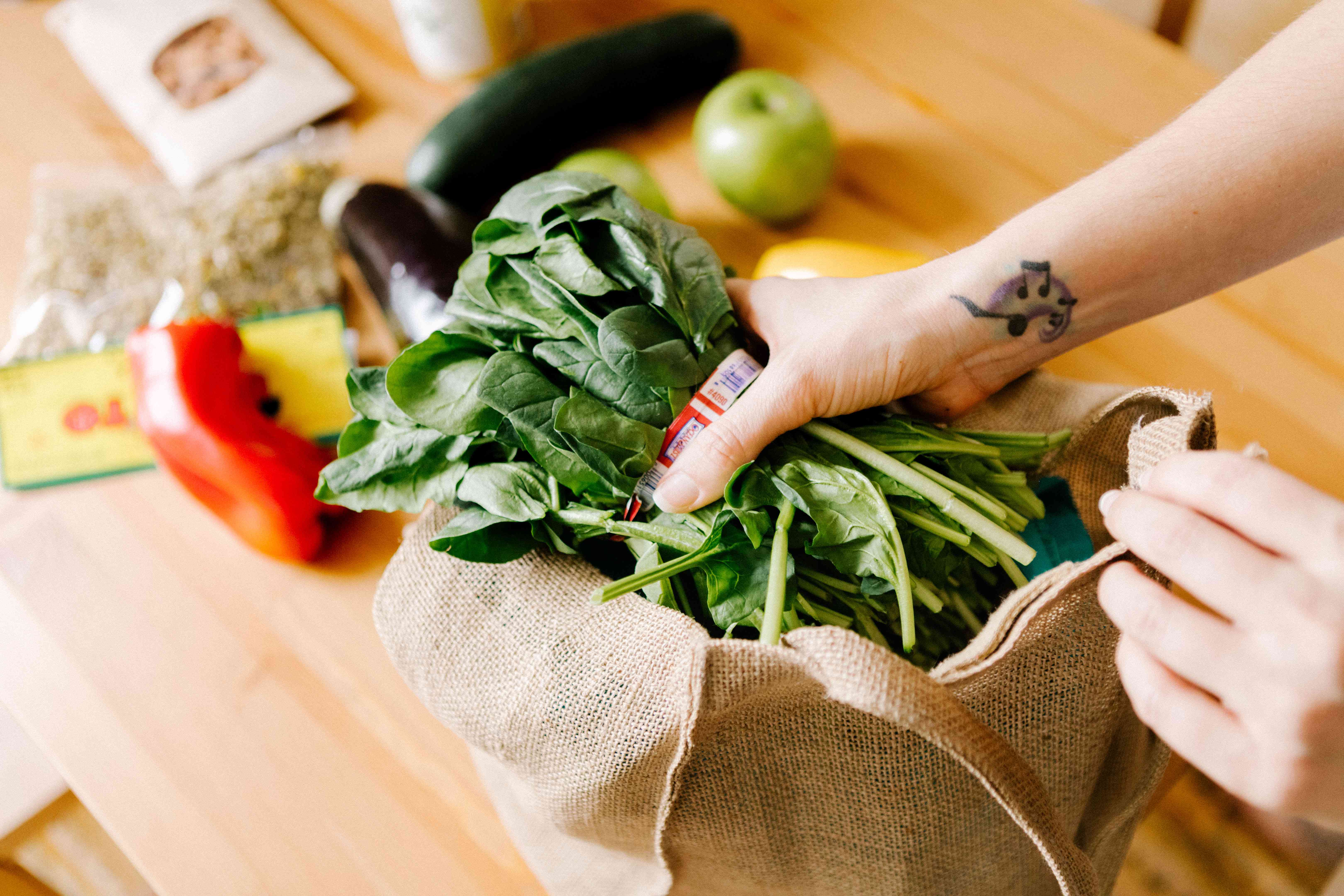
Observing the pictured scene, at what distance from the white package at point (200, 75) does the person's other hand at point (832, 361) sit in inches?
31.3

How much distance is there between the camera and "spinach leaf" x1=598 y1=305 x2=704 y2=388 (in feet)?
1.93

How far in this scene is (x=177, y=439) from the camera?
879mm

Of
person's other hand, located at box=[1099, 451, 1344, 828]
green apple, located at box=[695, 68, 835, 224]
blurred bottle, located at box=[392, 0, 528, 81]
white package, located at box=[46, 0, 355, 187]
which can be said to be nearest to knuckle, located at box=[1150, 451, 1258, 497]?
person's other hand, located at box=[1099, 451, 1344, 828]

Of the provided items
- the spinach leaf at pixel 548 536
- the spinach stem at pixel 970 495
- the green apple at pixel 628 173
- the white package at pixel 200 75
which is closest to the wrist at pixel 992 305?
the spinach stem at pixel 970 495

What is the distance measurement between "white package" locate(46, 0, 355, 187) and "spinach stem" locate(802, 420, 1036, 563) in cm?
94

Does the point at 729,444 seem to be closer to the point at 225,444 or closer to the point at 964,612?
the point at 964,612

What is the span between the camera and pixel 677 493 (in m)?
0.59

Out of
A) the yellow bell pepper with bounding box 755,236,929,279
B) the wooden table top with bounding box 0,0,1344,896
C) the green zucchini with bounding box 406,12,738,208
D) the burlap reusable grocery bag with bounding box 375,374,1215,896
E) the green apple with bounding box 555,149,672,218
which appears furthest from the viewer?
→ the green zucchini with bounding box 406,12,738,208

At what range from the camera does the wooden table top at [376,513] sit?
0.76 metres

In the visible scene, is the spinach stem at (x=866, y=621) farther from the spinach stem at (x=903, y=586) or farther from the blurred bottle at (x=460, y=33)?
the blurred bottle at (x=460, y=33)

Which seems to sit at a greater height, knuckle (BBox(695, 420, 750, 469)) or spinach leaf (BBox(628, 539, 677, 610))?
knuckle (BBox(695, 420, 750, 469))

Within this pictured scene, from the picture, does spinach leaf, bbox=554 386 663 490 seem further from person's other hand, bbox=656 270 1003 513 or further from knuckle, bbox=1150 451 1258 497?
knuckle, bbox=1150 451 1258 497

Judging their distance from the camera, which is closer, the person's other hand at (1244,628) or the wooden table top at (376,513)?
the person's other hand at (1244,628)

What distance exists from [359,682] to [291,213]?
0.60 metres
